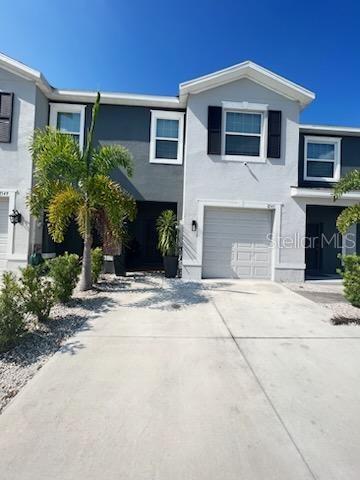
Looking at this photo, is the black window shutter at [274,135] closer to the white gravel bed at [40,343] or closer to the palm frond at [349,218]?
the palm frond at [349,218]

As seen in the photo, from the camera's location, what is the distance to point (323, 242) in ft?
43.0

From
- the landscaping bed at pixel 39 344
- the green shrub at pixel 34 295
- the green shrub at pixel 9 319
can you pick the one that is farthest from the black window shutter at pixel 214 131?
the green shrub at pixel 9 319

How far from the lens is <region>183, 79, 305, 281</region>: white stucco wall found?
34.4ft

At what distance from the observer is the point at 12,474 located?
6.97 feet

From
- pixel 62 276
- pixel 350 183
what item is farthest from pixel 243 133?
pixel 62 276

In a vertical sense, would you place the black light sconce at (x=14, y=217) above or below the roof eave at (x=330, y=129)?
below

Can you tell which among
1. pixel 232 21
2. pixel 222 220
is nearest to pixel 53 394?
pixel 222 220

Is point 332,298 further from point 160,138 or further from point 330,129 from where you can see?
point 160,138

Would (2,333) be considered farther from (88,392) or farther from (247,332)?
(247,332)

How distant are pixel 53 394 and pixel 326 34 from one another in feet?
41.1

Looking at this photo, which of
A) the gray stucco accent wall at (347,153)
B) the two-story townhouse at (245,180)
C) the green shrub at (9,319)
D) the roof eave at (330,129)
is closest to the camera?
the green shrub at (9,319)

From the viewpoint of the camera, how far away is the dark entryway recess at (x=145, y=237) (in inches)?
563

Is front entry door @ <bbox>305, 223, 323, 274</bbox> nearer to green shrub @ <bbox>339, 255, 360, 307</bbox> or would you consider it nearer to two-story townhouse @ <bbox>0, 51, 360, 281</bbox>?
two-story townhouse @ <bbox>0, 51, 360, 281</bbox>

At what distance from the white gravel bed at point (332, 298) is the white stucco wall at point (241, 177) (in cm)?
86
